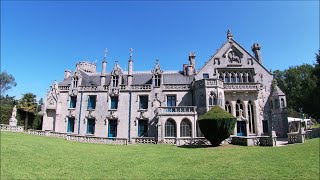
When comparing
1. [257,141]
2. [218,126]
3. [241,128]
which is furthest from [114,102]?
[257,141]

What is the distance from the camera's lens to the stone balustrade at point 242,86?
32.4 meters

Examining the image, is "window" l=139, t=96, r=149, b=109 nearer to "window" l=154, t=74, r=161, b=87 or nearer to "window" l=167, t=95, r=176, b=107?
"window" l=154, t=74, r=161, b=87

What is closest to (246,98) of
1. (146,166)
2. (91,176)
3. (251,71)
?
(251,71)

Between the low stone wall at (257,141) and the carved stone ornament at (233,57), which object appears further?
the carved stone ornament at (233,57)

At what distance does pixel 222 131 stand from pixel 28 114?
33.2 m

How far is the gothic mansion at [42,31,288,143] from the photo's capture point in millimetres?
31297

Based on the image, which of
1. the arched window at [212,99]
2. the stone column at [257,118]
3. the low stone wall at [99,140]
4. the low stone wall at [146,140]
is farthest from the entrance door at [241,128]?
the low stone wall at [99,140]

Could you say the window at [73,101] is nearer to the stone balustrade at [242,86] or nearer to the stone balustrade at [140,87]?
the stone balustrade at [140,87]

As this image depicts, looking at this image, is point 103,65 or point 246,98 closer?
point 246,98

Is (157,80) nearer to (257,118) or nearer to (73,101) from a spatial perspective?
(73,101)

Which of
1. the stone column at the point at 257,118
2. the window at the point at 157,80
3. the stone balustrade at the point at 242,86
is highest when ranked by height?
the window at the point at 157,80

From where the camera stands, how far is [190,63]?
38562 millimetres

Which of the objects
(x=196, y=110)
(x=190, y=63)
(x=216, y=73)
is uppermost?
(x=190, y=63)

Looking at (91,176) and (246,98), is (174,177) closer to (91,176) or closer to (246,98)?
(91,176)
